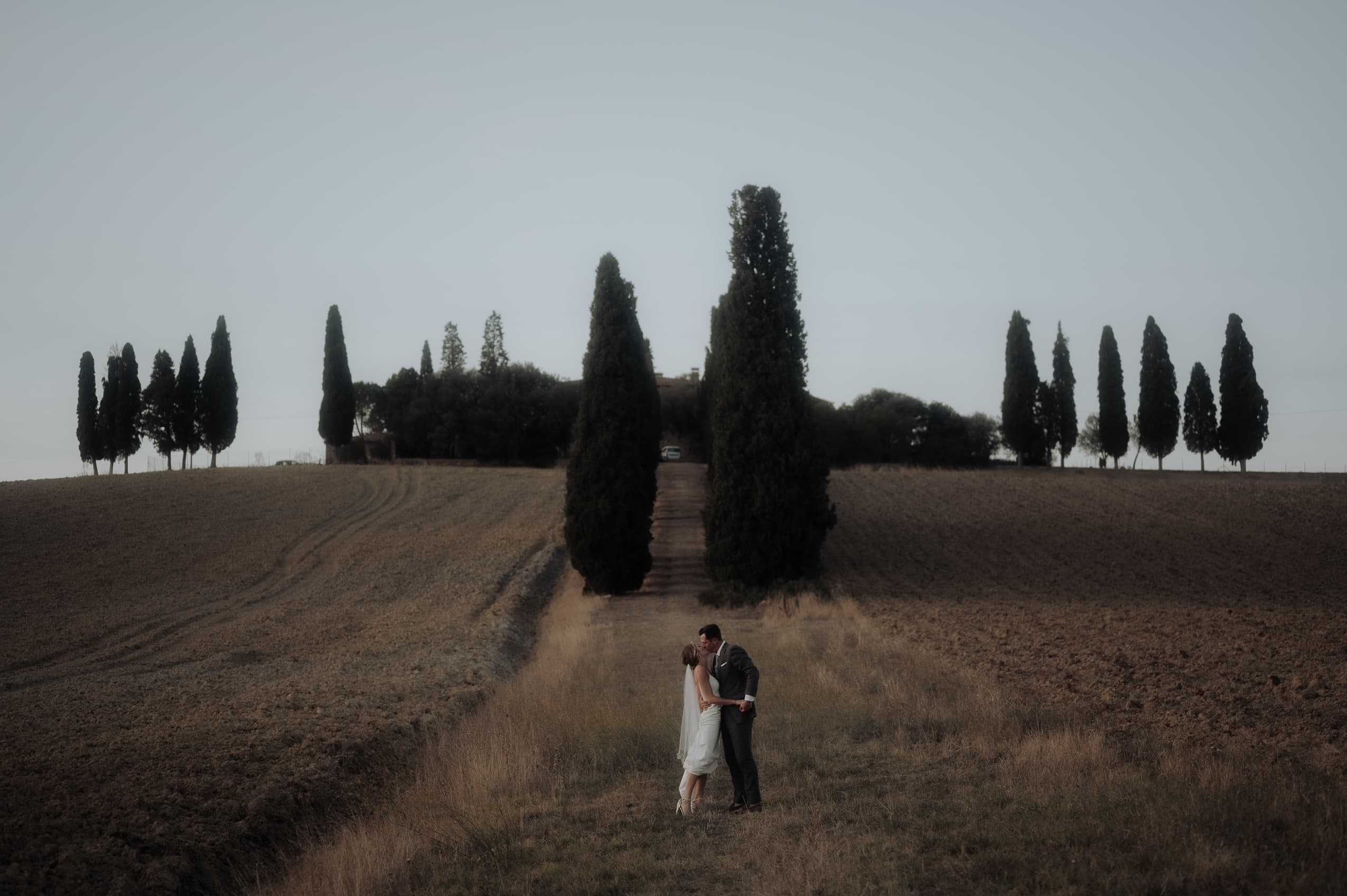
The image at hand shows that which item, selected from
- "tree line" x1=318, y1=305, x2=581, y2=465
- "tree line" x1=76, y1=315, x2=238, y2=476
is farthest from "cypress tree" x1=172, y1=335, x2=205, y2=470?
"tree line" x1=318, y1=305, x2=581, y2=465

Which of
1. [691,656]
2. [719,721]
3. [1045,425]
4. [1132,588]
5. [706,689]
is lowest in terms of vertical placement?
[1132,588]

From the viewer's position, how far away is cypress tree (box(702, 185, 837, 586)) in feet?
90.8

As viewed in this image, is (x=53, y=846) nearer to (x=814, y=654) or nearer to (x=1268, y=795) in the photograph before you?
(x=1268, y=795)

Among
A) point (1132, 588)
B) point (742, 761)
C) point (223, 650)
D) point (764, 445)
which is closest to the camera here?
point (742, 761)

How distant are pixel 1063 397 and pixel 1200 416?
27.5ft

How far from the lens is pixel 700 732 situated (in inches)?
341

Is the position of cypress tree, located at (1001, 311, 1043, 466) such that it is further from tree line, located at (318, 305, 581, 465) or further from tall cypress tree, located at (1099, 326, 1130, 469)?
tree line, located at (318, 305, 581, 465)

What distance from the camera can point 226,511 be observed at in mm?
40750

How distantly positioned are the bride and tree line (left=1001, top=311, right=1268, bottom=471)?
55.7 meters

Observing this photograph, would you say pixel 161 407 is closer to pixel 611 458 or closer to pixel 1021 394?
pixel 611 458

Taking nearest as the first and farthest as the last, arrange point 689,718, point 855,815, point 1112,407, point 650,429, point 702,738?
point 855,815 < point 702,738 < point 689,718 < point 650,429 < point 1112,407

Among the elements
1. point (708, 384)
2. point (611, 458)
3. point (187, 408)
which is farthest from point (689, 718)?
point (187, 408)

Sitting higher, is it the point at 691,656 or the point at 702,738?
the point at 691,656

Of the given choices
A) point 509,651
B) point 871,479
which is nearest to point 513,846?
point 509,651
